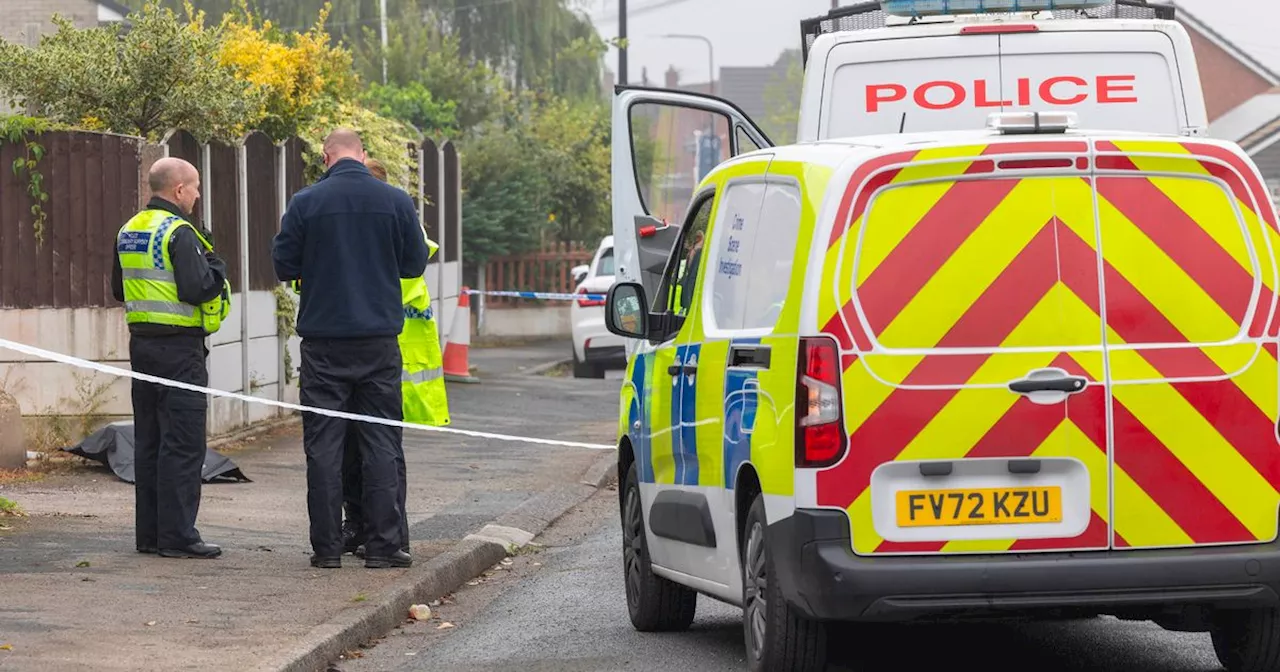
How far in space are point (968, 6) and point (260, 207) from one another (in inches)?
269

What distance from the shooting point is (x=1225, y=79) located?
76.0m

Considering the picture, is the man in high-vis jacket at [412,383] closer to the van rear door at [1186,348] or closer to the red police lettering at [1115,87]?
the red police lettering at [1115,87]

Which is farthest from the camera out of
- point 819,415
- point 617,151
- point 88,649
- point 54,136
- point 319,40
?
point 319,40

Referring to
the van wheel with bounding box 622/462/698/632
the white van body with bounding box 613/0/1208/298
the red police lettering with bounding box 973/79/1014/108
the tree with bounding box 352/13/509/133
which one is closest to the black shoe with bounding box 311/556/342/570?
the van wheel with bounding box 622/462/698/632

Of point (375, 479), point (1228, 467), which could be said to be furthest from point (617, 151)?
point (1228, 467)

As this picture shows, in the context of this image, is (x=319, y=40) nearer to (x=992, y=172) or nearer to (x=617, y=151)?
(x=617, y=151)

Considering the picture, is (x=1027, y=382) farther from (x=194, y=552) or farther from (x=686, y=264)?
(x=194, y=552)

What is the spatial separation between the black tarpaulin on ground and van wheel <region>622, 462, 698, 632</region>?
16.9 ft

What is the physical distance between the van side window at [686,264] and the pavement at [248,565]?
66.1 inches

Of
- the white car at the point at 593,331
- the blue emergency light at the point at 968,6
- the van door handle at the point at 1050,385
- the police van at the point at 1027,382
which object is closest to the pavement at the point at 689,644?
the police van at the point at 1027,382

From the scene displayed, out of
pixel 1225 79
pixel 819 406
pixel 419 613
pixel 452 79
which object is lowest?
pixel 419 613

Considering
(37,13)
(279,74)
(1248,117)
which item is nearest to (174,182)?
(279,74)

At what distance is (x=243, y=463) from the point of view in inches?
584

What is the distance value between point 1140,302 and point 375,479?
175 inches
